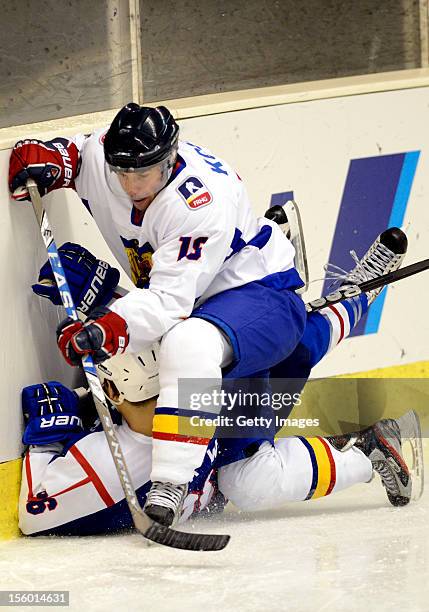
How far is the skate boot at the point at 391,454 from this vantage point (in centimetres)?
283

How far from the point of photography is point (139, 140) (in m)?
2.51

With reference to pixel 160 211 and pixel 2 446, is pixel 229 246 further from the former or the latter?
pixel 2 446

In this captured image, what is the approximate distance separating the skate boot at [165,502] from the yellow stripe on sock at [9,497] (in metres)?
0.31

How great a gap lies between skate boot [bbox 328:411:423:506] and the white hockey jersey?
1.43 feet

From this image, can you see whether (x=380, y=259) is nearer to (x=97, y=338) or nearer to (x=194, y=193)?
(x=194, y=193)

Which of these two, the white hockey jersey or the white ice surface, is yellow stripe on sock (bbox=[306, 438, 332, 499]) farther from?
the white hockey jersey

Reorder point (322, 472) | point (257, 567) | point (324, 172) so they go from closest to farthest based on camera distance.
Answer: point (257, 567) < point (322, 472) < point (324, 172)

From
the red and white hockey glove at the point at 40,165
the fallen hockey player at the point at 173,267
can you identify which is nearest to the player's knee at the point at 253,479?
the fallen hockey player at the point at 173,267

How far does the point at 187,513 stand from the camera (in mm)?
2686

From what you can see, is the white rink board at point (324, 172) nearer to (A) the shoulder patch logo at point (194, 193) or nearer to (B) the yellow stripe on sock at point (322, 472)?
(A) the shoulder patch logo at point (194, 193)

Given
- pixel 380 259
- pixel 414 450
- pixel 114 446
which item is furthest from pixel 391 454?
pixel 114 446

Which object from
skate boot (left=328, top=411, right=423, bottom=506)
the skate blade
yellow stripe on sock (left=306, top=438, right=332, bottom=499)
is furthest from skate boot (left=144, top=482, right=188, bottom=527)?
the skate blade

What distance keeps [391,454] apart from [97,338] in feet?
2.65

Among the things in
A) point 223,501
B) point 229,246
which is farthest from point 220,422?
point 229,246
